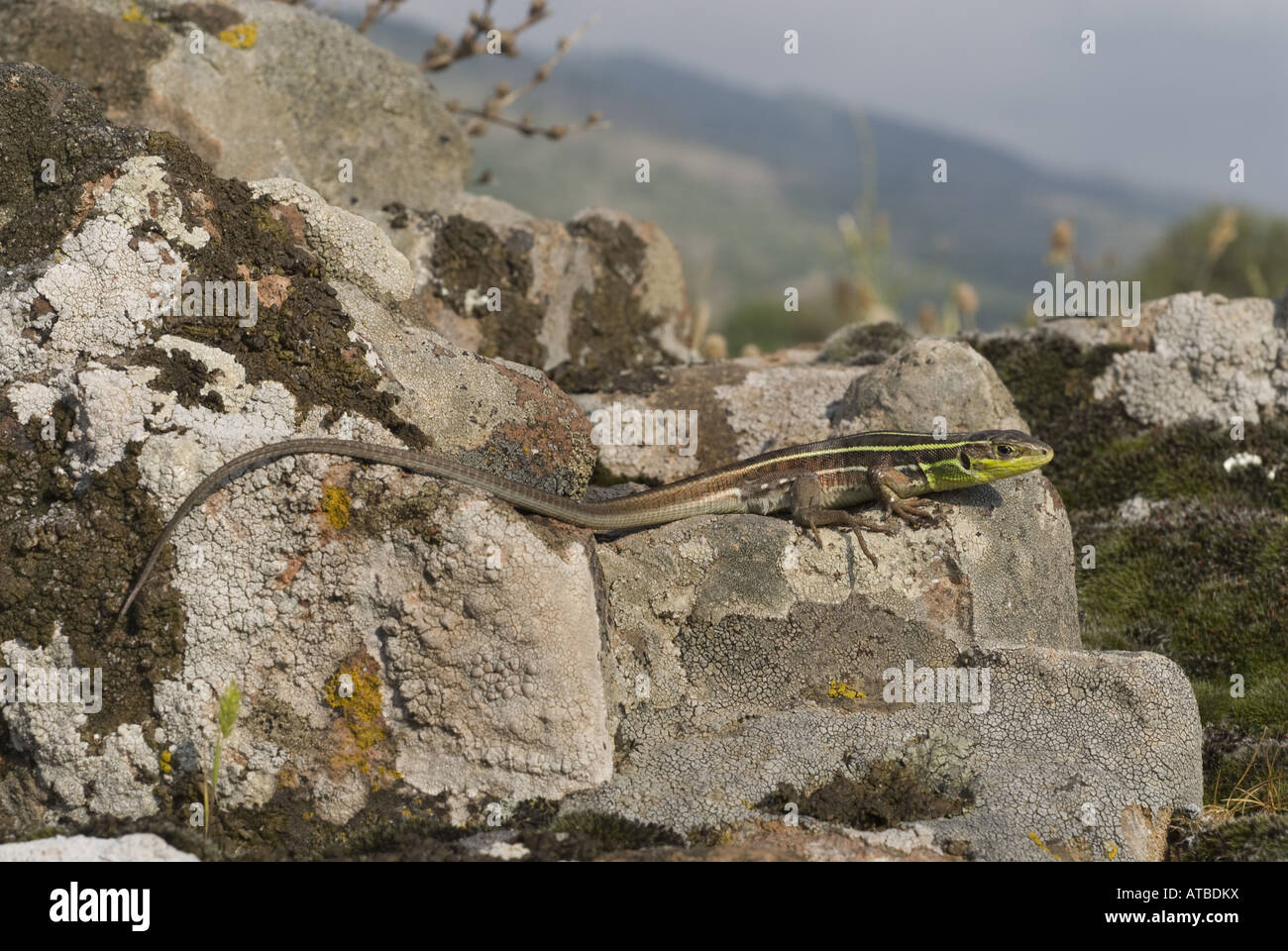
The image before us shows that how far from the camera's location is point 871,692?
6.12 m

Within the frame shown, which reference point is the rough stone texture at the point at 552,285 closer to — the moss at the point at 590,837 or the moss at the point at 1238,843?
the moss at the point at 590,837

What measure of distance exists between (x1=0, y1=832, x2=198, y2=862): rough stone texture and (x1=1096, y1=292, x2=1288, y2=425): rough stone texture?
8.08 m

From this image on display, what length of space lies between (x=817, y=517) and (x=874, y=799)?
1829 mm

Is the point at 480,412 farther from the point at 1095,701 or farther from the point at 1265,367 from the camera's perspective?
the point at 1265,367

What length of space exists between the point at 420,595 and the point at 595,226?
648cm

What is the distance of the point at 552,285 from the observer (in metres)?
10.5

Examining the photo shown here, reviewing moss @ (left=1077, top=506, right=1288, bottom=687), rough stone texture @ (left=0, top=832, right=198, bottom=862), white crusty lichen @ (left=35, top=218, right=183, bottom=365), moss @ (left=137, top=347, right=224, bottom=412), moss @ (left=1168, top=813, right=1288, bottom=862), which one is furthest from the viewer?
moss @ (left=1077, top=506, right=1288, bottom=687)

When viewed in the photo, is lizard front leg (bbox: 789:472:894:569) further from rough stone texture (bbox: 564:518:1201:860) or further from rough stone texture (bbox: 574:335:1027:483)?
rough stone texture (bbox: 574:335:1027:483)

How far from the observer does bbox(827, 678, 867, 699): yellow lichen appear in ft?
20.0

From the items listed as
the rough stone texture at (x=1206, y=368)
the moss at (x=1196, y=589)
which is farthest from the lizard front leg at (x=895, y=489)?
the rough stone texture at (x=1206, y=368)

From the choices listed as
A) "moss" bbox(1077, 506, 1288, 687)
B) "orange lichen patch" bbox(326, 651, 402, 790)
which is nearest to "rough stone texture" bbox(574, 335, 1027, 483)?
"moss" bbox(1077, 506, 1288, 687)

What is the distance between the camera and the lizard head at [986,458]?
21.8ft

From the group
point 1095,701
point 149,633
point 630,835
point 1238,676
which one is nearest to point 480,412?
point 149,633

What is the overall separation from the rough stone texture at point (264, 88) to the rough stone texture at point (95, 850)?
6.39 metres
